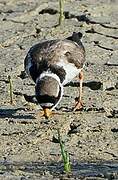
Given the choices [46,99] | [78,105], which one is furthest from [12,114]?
[46,99]

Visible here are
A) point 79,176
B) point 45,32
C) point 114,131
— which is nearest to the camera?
point 79,176

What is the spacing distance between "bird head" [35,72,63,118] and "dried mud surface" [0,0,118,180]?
286mm

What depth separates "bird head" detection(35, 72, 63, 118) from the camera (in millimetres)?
7078

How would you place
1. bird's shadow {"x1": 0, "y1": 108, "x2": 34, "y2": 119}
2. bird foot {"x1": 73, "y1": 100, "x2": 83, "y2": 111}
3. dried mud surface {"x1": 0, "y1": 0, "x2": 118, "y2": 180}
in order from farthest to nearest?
bird foot {"x1": 73, "y1": 100, "x2": 83, "y2": 111} → bird's shadow {"x1": 0, "y1": 108, "x2": 34, "y2": 119} → dried mud surface {"x1": 0, "y1": 0, "x2": 118, "y2": 180}

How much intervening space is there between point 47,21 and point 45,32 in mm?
534

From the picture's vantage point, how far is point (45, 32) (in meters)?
10.9

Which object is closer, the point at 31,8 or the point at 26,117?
the point at 26,117

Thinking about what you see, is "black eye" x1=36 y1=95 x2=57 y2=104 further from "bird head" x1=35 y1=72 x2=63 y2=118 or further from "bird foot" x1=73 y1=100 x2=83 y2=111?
"bird foot" x1=73 y1=100 x2=83 y2=111

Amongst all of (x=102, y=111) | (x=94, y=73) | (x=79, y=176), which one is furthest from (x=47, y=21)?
(x=79, y=176)

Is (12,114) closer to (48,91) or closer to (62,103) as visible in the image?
(62,103)

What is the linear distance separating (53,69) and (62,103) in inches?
25.4

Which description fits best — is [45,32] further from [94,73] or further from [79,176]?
[79,176]

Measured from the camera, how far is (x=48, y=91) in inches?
279

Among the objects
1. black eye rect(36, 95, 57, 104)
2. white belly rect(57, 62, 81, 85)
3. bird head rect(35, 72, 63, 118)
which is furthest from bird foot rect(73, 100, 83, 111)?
black eye rect(36, 95, 57, 104)
